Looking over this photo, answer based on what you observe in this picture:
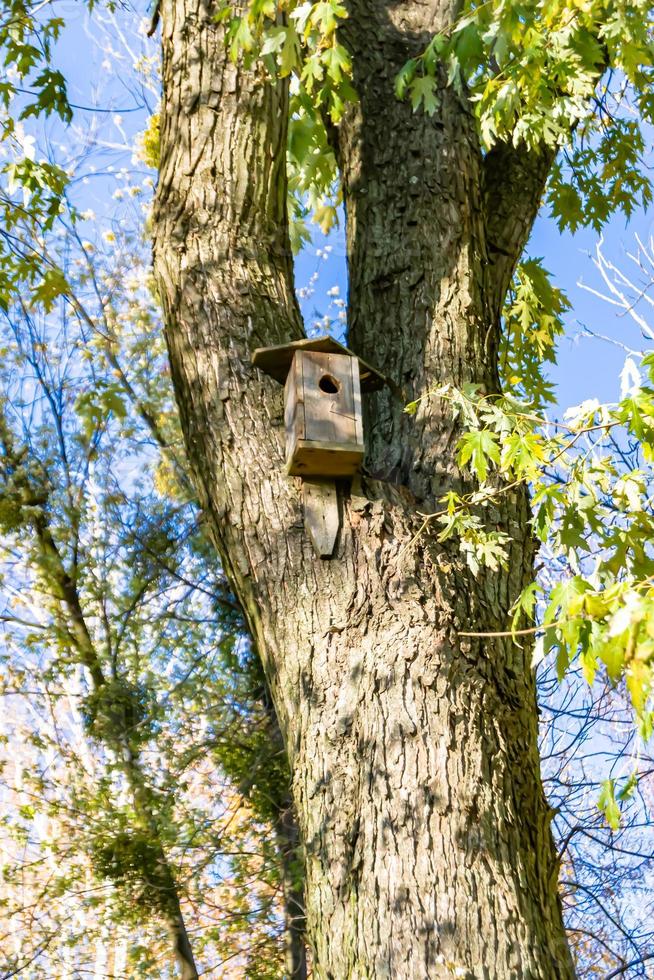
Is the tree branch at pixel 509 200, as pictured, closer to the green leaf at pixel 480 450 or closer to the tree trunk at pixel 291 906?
the green leaf at pixel 480 450

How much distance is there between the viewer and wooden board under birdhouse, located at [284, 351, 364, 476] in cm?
269

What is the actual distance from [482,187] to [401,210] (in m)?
0.40

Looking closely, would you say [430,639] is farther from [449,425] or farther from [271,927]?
[271,927]

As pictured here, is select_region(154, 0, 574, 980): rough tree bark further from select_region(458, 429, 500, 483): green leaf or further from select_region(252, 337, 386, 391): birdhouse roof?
select_region(458, 429, 500, 483): green leaf

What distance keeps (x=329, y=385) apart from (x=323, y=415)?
0.21 m

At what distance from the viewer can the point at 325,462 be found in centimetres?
271

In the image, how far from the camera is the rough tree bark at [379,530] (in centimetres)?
224

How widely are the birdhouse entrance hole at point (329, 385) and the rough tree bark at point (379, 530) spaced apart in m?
0.17

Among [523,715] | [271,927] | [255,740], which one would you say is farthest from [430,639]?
[271,927]

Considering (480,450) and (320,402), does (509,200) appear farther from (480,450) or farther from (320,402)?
(480,450)

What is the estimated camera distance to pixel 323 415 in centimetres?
279

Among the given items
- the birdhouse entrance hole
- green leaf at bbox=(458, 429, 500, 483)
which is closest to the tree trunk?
the birdhouse entrance hole

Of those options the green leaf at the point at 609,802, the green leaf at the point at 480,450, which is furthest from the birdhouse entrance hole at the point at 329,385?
the green leaf at the point at 609,802

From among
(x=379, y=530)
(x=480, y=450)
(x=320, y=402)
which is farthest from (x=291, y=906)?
(x=480, y=450)
